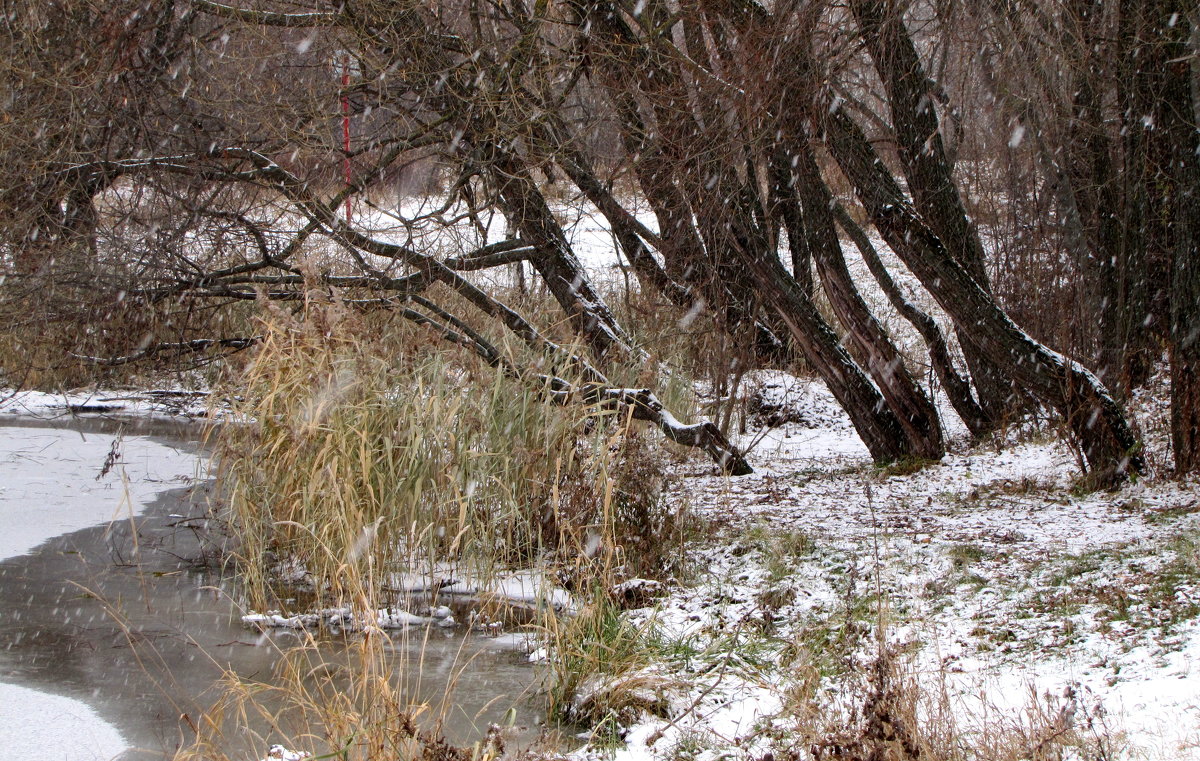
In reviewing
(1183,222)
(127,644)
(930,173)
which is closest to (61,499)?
(127,644)

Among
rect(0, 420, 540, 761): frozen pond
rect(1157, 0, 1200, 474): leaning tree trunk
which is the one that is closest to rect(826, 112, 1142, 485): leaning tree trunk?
rect(1157, 0, 1200, 474): leaning tree trunk

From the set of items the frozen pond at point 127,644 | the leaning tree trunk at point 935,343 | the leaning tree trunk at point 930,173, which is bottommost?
the frozen pond at point 127,644

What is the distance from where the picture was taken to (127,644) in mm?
4523

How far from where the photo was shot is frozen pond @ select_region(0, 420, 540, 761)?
3.69 meters

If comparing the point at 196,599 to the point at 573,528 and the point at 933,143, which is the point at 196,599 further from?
the point at 933,143

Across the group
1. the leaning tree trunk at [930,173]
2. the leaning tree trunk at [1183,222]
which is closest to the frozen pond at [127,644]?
the leaning tree trunk at [1183,222]

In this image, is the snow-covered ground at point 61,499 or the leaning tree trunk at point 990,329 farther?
the leaning tree trunk at point 990,329

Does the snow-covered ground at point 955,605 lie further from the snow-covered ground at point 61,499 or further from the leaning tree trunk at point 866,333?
the snow-covered ground at point 61,499

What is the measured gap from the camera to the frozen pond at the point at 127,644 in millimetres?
3693

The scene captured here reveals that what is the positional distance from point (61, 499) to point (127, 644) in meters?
3.00

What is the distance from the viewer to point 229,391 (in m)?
5.49

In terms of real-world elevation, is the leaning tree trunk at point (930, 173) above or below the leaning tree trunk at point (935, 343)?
above

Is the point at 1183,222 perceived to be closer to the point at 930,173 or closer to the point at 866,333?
the point at 930,173

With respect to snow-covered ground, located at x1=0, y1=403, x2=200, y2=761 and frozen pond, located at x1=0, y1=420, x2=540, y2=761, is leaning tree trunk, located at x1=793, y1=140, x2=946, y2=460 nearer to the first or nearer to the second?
frozen pond, located at x1=0, y1=420, x2=540, y2=761
